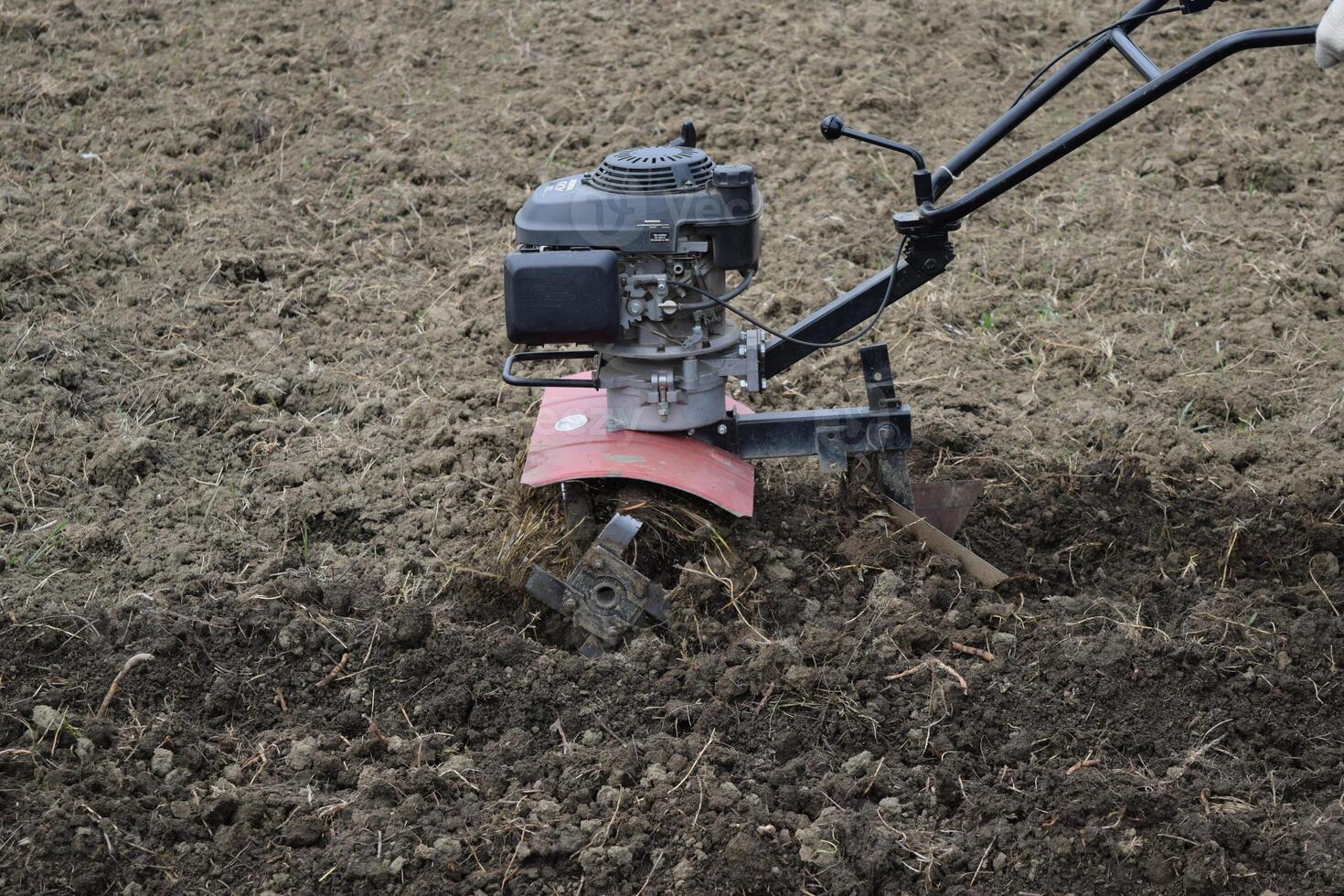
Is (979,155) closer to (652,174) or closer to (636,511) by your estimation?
(652,174)

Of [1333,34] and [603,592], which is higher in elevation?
[1333,34]

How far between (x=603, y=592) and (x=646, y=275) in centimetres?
88

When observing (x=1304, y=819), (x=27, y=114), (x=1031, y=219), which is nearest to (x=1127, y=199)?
(x=1031, y=219)

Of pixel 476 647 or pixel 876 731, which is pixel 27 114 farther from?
pixel 876 731

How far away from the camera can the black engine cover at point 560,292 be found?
3.36m

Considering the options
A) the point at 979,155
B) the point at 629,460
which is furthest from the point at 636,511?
the point at 979,155

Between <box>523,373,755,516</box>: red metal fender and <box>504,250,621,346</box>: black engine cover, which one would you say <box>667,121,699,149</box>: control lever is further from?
<box>523,373,755,516</box>: red metal fender

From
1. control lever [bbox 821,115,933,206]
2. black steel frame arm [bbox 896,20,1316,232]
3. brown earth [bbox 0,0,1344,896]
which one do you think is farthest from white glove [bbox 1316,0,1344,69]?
brown earth [bbox 0,0,1344,896]

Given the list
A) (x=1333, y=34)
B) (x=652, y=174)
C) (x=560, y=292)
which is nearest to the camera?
(x=1333, y=34)

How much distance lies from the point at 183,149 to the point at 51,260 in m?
1.16

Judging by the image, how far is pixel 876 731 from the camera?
10.5 ft

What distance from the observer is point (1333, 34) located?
2850 millimetres

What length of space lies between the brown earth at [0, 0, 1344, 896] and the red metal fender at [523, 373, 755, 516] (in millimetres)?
185

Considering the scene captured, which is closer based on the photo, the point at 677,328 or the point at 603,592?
the point at 603,592
